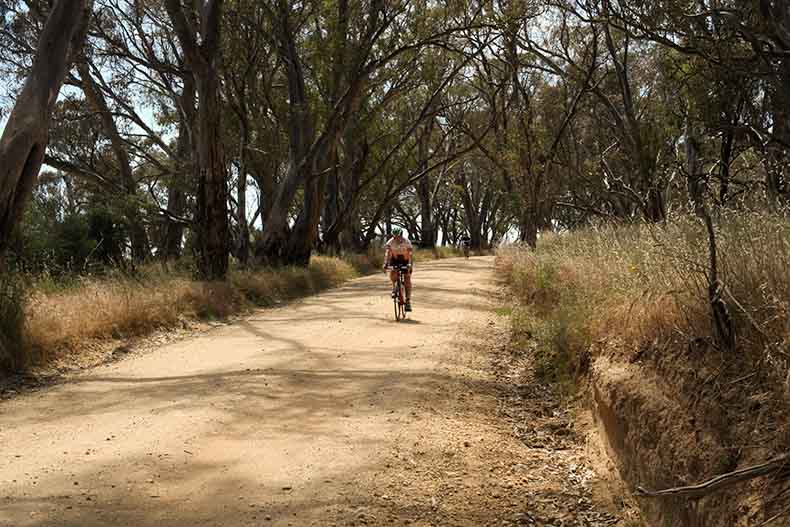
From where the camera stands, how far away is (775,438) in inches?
143

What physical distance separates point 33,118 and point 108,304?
3146mm

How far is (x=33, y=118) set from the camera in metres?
9.28

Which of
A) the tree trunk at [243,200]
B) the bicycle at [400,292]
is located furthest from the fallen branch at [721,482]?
the tree trunk at [243,200]

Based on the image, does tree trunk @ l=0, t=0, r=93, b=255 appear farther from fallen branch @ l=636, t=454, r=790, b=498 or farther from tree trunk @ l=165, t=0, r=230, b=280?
fallen branch @ l=636, t=454, r=790, b=498

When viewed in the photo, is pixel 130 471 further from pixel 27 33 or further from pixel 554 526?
pixel 27 33

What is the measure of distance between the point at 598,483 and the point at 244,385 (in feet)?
13.1

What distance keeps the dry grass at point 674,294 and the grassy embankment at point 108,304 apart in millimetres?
6286

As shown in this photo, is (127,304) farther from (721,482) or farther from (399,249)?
(721,482)

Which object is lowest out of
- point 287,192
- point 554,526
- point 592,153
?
point 554,526

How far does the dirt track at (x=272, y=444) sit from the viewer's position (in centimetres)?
471

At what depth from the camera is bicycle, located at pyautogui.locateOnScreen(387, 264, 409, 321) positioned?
13.2 meters

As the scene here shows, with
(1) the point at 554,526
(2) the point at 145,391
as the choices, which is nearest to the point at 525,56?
(2) the point at 145,391

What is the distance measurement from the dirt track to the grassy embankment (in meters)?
0.90

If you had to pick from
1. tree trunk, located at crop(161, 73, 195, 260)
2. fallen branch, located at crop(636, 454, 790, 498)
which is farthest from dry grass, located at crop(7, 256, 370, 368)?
fallen branch, located at crop(636, 454, 790, 498)
